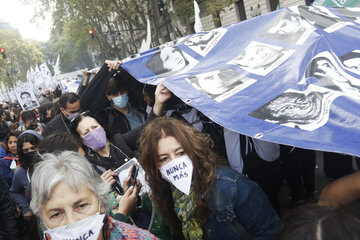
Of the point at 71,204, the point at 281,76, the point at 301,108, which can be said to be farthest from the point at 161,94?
the point at 71,204

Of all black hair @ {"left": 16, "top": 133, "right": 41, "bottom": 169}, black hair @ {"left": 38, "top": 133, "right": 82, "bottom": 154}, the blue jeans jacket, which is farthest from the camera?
black hair @ {"left": 16, "top": 133, "right": 41, "bottom": 169}

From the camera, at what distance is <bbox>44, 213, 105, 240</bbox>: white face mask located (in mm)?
1329

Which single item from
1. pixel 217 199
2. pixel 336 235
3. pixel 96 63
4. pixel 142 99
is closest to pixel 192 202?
pixel 217 199

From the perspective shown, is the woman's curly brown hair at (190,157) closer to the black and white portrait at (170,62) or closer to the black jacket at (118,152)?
the black jacket at (118,152)

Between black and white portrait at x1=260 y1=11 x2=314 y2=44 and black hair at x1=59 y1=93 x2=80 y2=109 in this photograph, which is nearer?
black and white portrait at x1=260 y1=11 x2=314 y2=44

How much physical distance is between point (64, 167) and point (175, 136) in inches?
26.4

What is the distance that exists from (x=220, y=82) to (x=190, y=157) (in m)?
0.68

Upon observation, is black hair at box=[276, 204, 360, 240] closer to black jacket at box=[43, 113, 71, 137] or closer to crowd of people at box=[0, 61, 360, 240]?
crowd of people at box=[0, 61, 360, 240]

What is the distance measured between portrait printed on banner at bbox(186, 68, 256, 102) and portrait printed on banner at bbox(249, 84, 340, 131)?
316mm

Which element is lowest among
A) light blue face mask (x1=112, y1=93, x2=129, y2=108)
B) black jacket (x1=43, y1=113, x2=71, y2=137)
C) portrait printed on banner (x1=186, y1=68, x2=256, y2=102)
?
black jacket (x1=43, y1=113, x2=71, y2=137)

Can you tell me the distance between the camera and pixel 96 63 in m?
52.8

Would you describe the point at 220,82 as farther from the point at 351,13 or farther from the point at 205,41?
the point at 351,13

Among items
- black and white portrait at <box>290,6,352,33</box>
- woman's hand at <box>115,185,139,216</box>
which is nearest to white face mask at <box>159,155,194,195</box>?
woman's hand at <box>115,185,139,216</box>

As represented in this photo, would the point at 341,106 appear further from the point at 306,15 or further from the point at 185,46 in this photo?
the point at 185,46
